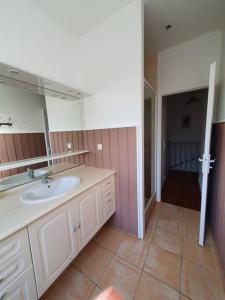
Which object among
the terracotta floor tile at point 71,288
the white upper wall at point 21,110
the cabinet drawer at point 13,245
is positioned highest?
the white upper wall at point 21,110

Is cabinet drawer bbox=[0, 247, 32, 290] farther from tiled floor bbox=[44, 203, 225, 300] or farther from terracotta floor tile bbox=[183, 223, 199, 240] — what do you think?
terracotta floor tile bbox=[183, 223, 199, 240]

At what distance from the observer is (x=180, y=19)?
5.40 feet

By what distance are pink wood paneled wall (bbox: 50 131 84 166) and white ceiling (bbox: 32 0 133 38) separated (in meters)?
1.37

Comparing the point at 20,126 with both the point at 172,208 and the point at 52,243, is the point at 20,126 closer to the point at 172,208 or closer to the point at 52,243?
the point at 52,243

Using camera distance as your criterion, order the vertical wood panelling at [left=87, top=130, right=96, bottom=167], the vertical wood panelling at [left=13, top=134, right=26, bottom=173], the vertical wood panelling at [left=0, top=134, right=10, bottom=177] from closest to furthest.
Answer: the vertical wood panelling at [left=0, top=134, right=10, bottom=177]
the vertical wood panelling at [left=13, top=134, right=26, bottom=173]
the vertical wood panelling at [left=87, top=130, right=96, bottom=167]

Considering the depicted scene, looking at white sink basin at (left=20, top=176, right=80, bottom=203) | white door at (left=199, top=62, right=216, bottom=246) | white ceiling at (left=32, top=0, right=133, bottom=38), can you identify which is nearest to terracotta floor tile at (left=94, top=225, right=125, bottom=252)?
white sink basin at (left=20, top=176, right=80, bottom=203)

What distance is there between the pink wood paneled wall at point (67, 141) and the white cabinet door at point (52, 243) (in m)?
0.86

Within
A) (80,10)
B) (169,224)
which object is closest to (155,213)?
(169,224)

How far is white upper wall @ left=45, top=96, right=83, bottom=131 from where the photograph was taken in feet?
5.62

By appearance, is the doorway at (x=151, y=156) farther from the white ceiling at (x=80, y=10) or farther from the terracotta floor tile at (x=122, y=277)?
the white ceiling at (x=80, y=10)

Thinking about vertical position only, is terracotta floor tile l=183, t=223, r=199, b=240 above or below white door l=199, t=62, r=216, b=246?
below

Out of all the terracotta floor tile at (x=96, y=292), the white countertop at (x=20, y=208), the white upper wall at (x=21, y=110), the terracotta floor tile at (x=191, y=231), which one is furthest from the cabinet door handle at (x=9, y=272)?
the terracotta floor tile at (x=191, y=231)

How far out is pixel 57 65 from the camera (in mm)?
1768

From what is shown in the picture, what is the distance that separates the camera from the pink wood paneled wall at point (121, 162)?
170 cm
